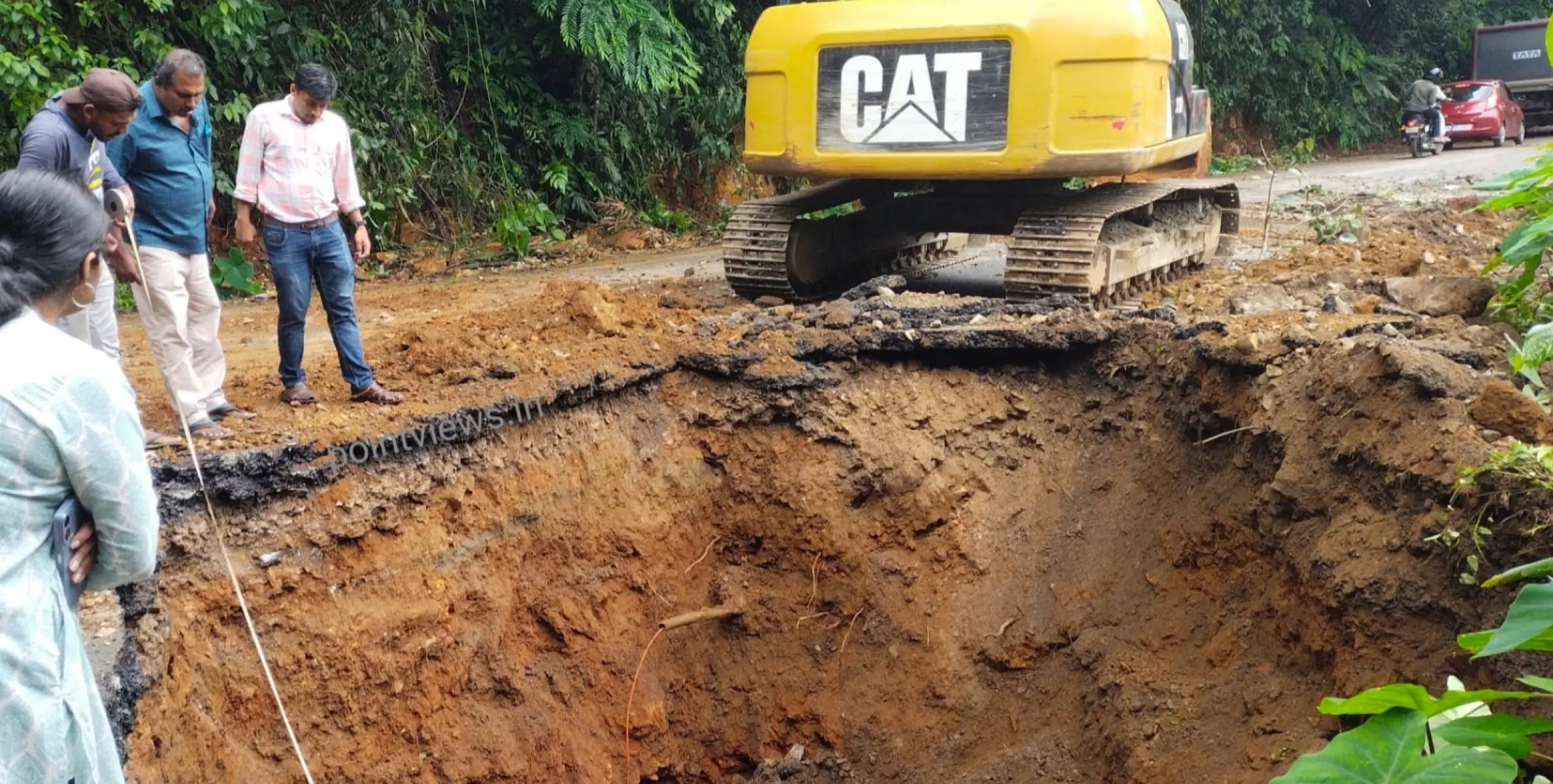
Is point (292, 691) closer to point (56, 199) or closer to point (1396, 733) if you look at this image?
point (56, 199)

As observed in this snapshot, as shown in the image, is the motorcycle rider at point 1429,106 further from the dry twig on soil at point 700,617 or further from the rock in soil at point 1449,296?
the dry twig on soil at point 700,617

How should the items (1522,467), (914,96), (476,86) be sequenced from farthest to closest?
(476,86)
(914,96)
(1522,467)

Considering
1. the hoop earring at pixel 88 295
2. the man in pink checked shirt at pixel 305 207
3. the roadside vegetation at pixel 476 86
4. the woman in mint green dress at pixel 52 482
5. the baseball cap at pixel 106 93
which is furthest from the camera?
the roadside vegetation at pixel 476 86

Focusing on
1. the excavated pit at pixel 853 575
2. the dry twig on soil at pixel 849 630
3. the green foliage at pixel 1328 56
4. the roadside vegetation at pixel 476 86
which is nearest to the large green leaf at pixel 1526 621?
the excavated pit at pixel 853 575

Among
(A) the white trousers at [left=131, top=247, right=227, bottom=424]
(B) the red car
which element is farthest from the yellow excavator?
(B) the red car

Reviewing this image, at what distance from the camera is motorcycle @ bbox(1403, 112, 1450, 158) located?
21.8 meters

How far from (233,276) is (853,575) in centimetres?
607

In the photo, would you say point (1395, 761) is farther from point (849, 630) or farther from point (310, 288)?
point (310, 288)

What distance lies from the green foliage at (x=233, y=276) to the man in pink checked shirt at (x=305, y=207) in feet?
14.9

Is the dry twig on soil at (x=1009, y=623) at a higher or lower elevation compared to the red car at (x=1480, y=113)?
higher

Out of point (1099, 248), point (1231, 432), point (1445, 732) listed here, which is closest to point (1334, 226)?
point (1099, 248)

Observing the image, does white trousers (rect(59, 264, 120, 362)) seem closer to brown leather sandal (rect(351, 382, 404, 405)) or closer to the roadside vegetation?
brown leather sandal (rect(351, 382, 404, 405))

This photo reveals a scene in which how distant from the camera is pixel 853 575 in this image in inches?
235

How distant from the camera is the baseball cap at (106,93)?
14.6 feet
